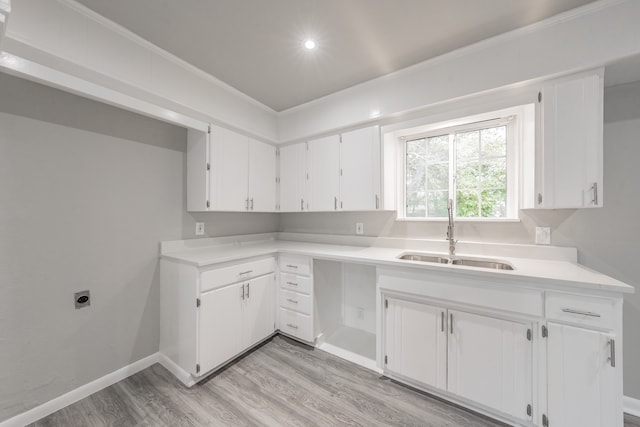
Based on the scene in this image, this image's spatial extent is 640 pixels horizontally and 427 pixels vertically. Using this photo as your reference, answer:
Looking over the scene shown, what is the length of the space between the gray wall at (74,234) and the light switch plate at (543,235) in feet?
10.3

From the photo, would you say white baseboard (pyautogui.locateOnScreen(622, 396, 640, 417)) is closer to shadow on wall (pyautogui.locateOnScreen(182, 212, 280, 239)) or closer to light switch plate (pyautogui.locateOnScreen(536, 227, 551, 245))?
light switch plate (pyautogui.locateOnScreen(536, 227, 551, 245))

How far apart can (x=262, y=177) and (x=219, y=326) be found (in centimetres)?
163

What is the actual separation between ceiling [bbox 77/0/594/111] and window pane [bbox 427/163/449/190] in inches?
38.5

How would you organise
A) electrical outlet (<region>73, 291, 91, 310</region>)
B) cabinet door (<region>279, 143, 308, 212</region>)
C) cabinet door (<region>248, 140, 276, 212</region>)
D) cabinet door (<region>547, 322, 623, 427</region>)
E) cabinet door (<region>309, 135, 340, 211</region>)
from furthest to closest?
cabinet door (<region>279, 143, 308, 212</region>) < cabinet door (<region>248, 140, 276, 212</region>) < cabinet door (<region>309, 135, 340, 211</region>) < electrical outlet (<region>73, 291, 91, 310</region>) < cabinet door (<region>547, 322, 623, 427</region>)

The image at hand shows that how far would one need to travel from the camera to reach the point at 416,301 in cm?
181

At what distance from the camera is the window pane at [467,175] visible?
2260 mm

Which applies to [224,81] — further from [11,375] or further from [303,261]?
[11,375]

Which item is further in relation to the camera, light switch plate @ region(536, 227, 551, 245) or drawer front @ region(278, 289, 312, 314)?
drawer front @ region(278, 289, 312, 314)

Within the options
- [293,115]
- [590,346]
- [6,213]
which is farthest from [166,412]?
[293,115]

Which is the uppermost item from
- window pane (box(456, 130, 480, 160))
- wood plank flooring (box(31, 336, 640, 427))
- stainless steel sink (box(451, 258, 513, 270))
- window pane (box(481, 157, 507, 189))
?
window pane (box(456, 130, 480, 160))

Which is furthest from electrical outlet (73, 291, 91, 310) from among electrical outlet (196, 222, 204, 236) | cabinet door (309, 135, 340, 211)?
cabinet door (309, 135, 340, 211)

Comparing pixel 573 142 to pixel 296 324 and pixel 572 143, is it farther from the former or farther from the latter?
pixel 296 324

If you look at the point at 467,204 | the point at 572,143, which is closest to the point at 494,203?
the point at 467,204

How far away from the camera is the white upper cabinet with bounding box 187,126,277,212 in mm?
2275
